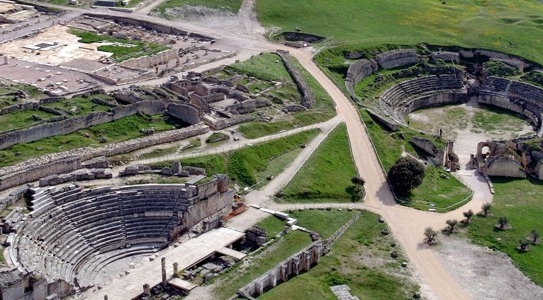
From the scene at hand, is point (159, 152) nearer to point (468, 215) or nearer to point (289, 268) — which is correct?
point (289, 268)

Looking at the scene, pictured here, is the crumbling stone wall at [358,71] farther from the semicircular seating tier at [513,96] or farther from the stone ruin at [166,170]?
the stone ruin at [166,170]

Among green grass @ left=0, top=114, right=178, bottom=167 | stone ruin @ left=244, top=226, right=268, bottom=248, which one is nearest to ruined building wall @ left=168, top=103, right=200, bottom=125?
green grass @ left=0, top=114, right=178, bottom=167

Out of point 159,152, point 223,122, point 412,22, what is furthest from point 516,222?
point 412,22

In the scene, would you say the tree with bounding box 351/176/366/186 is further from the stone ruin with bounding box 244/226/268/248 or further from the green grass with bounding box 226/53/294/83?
the green grass with bounding box 226/53/294/83

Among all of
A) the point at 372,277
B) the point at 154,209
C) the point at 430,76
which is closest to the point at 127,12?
the point at 430,76

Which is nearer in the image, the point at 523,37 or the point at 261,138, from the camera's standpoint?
Result: the point at 261,138

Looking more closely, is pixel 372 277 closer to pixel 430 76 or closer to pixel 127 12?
pixel 430 76

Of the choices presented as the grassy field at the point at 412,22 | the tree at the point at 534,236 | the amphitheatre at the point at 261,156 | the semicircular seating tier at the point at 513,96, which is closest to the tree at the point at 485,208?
the amphitheatre at the point at 261,156
